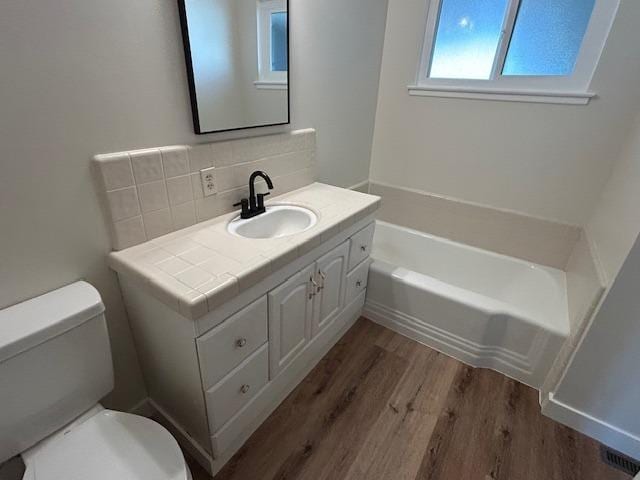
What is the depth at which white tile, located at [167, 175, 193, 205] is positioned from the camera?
1188 mm

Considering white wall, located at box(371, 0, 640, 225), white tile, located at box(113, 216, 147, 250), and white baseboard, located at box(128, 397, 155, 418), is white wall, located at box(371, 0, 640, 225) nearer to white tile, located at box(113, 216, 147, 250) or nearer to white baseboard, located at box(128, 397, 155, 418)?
white tile, located at box(113, 216, 147, 250)

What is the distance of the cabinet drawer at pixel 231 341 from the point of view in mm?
977

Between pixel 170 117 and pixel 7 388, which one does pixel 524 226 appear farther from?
pixel 7 388

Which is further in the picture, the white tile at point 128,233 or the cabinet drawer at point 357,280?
the cabinet drawer at point 357,280

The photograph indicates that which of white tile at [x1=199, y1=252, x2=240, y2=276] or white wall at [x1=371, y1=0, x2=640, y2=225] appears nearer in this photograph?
white tile at [x1=199, y1=252, x2=240, y2=276]

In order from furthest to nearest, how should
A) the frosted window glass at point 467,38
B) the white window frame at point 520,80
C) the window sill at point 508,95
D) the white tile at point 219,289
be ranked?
the frosted window glass at point 467,38
the window sill at point 508,95
the white window frame at point 520,80
the white tile at point 219,289

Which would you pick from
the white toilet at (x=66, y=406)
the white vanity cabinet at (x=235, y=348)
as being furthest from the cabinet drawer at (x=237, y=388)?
the white toilet at (x=66, y=406)

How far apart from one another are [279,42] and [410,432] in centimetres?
184

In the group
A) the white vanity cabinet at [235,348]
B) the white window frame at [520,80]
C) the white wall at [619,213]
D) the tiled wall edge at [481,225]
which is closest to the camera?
the white vanity cabinet at [235,348]

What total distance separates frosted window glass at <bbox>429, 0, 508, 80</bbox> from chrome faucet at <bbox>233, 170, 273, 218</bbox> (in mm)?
1481

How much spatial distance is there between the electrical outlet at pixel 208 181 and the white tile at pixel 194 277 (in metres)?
0.42

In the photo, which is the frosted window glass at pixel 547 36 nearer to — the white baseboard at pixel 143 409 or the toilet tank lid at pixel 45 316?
the toilet tank lid at pixel 45 316

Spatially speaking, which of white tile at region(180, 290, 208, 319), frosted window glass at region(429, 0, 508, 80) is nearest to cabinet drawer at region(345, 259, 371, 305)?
white tile at region(180, 290, 208, 319)

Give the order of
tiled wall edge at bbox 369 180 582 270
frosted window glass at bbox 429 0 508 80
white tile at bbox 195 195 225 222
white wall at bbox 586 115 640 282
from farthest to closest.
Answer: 1. tiled wall edge at bbox 369 180 582 270
2. frosted window glass at bbox 429 0 508 80
3. white tile at bbox 195 195 225 222
4. white wall at bbox 586 115 640 282
